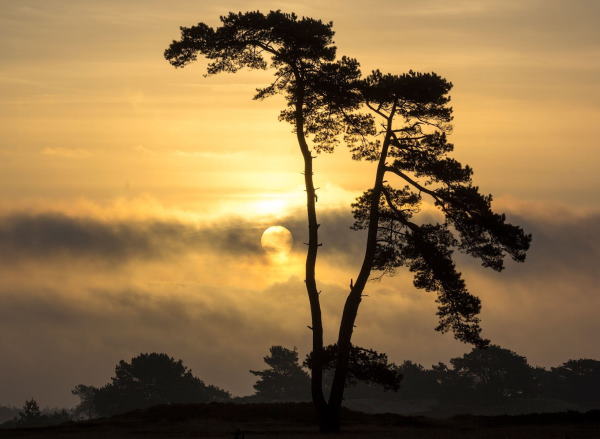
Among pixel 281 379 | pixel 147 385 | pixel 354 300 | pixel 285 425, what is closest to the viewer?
pixel 354 300

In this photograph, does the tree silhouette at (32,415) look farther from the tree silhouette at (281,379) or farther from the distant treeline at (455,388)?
the tree silhouette at (281,379)

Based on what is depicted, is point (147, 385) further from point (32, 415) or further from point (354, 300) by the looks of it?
point (354, 300)

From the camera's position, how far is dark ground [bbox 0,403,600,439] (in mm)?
39188

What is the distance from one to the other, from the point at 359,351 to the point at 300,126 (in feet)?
33.5

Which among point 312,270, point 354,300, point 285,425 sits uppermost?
point 312,270

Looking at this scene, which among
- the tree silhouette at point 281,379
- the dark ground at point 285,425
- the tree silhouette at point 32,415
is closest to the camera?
the dark ground at point 285,425

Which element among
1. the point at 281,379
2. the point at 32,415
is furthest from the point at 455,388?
the point at 32,415

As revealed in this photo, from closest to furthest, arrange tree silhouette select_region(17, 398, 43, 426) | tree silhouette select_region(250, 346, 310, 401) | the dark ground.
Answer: the dark ground → tree silhouette select_region(17, 398, 43, 426) → tree silhouette select_region(250, 346, 310, 401)

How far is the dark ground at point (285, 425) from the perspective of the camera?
39.2 meters

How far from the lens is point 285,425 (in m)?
44.5

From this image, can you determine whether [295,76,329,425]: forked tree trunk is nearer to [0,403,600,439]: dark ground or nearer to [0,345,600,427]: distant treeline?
[0,403,600,439]: dark ground

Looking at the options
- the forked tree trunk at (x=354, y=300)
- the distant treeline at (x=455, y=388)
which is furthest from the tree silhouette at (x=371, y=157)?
the distant treeline at (x=455, y=388)

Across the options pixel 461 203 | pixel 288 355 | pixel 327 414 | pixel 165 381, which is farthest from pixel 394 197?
pixel 288 355

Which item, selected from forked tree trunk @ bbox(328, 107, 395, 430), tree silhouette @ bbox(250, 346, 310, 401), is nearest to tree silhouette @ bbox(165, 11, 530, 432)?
forked tree trunk @ bbox(328, 107, 395, 430)
